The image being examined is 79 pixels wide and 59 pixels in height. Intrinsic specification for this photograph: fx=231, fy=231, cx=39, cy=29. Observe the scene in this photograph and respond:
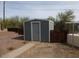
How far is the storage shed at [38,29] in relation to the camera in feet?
61.5

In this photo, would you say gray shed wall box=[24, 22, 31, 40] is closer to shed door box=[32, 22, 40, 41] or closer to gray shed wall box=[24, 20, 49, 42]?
gray shed wall box=[24, 20, 49, 42]

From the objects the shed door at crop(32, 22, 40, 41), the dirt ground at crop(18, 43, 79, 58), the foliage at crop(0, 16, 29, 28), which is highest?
the foliage at crop(0, 16, 29, 28)

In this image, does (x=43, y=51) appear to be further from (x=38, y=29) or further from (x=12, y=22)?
(x=38, y=29)

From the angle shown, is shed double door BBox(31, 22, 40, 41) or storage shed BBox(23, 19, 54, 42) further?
shed double door BBox(31, 22, 40, 41)

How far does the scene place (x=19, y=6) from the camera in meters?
15.3

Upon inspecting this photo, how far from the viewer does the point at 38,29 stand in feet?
62.7

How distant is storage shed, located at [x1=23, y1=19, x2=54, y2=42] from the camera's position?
18.7m

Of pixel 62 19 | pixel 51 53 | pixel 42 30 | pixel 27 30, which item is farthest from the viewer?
pixel 27 30

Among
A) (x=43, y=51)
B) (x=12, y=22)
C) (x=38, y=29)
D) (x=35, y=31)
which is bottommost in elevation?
(x=43, y=51)

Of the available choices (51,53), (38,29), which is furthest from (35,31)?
(51,53)

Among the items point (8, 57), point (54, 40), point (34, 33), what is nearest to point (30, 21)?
point (34, 33)

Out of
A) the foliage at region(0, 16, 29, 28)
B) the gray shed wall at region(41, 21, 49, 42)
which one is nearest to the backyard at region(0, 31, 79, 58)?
the foliage at region(0, 16, 29, 28)

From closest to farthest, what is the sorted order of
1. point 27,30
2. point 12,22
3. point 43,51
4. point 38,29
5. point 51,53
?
point 51,53 < point 43,51 < point 12,22 < point 38,29 < point 27,30

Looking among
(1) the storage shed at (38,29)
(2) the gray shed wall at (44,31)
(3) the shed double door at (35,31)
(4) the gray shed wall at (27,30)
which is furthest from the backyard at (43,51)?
(2) the gray shed wall at (44,31)
